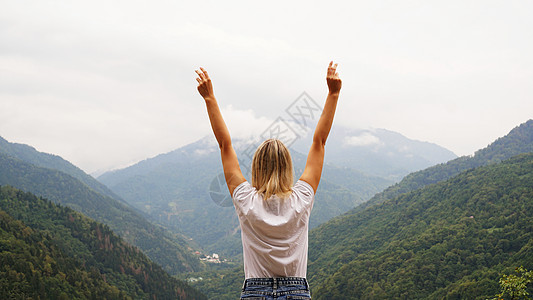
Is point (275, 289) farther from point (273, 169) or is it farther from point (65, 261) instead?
point (65, 261)

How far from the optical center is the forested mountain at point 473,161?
141 metres

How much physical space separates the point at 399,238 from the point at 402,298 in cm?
3021

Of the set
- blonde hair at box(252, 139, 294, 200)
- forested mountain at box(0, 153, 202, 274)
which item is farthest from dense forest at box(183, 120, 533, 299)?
forested mountain at box(0, 153, 202, 274)

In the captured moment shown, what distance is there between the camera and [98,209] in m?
189

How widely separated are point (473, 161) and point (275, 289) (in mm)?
162320

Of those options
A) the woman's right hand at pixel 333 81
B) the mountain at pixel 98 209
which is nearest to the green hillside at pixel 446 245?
the woman's right hand at pixel 333 81

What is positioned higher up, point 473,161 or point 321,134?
point 473,161

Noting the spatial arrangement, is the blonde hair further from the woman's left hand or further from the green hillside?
the green hillside

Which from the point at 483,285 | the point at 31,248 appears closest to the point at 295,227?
the point at 483,285

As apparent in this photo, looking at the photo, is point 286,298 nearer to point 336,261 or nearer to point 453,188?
point 336,261

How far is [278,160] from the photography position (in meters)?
2.95

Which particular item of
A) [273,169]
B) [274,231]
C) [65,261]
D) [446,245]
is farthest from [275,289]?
[65,261]

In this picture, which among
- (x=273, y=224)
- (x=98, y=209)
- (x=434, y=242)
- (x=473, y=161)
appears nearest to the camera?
(x=273, y=224)

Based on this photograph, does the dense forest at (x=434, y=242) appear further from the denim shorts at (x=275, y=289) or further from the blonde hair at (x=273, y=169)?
the blonde hair at (x=273, y=169)
